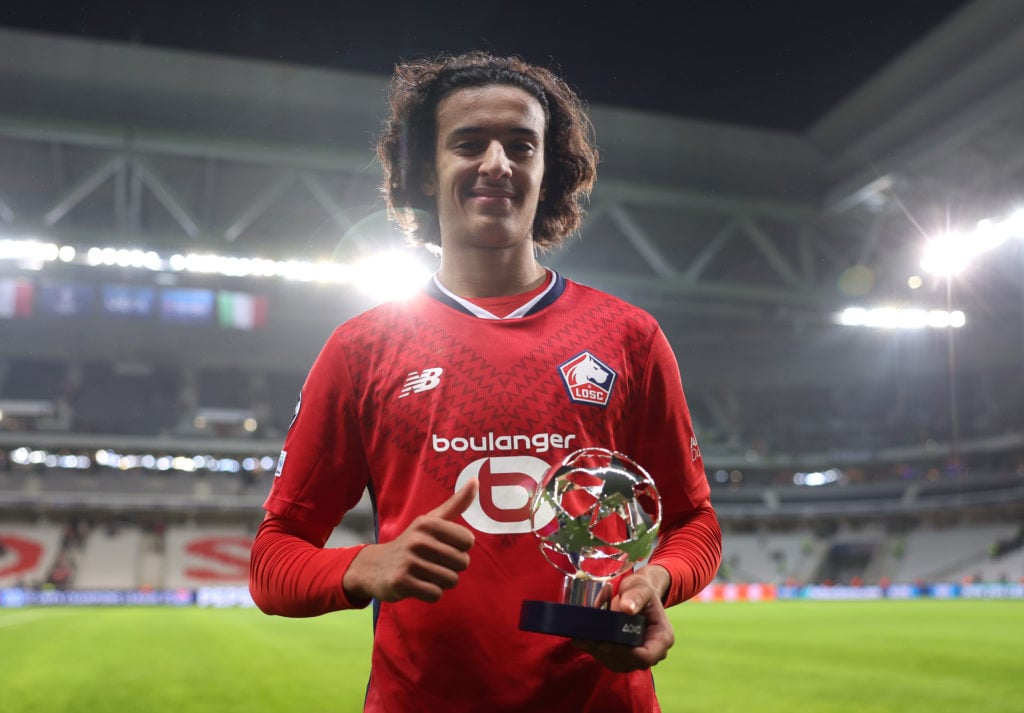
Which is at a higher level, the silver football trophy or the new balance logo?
the new balance logo

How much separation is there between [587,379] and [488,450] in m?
0.25

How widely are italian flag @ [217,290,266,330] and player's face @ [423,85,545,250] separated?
30.0 m

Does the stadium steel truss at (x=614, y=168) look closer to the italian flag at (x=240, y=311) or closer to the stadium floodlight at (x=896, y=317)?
the stadium floodlight at (x=896, y=317)

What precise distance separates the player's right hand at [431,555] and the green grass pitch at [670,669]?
1.09 ft

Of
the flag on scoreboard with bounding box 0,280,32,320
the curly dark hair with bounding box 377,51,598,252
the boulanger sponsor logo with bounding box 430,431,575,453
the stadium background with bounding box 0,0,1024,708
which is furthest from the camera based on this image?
the flag on scoreboard with bounding box 0,280,32,320

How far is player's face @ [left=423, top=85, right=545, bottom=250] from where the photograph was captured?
5.74 ft

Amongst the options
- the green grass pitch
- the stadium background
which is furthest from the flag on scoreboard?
the green grass pitch

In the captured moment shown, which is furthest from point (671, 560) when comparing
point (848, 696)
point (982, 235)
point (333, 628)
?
point (333, 628)

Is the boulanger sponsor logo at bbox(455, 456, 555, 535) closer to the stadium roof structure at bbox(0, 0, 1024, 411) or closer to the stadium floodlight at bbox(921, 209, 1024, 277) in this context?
the stadium roof structure at bbox(0, 0, 1024, 411)

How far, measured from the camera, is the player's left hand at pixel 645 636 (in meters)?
1.26

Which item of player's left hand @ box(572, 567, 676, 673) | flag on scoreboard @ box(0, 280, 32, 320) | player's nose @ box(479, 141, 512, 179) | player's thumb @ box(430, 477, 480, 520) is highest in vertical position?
flag on scoreboard @ box(0, 280, 32, 320)

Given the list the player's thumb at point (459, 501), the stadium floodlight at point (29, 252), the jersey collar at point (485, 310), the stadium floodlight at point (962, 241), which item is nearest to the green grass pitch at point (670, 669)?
the player's thumb at point (459, 501)

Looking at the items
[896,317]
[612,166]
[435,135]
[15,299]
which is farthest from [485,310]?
[15,299]

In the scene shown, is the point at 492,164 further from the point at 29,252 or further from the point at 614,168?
the point at 29,252
